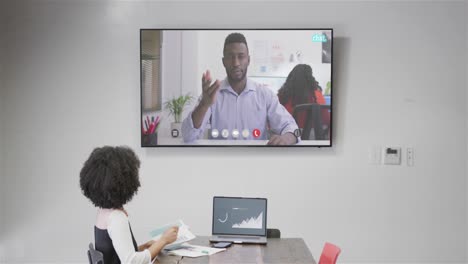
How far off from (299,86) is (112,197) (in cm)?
246

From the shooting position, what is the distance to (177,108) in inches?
198

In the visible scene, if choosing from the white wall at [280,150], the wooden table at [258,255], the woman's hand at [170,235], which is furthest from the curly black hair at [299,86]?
the woman's hand at [170,235]

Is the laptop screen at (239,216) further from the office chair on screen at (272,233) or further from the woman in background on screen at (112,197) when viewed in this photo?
the woman in background on screen at (112,197)

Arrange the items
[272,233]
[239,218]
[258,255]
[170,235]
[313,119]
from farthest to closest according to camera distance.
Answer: [313,119] → [272,233] → [239,218] → [258,255] → [170,235]

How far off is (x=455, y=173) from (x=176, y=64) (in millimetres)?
2450

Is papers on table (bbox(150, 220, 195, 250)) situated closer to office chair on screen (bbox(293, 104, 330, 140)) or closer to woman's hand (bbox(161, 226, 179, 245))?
woman's hand (bbox(161, 226, 179, 245))

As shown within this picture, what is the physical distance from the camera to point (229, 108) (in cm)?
504

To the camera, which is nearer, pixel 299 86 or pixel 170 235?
pixel 170 235

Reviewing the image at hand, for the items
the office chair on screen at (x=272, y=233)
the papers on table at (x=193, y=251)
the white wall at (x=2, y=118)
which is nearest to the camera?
the papers on table at (x=193, y=251)

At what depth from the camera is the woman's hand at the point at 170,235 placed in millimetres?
3158

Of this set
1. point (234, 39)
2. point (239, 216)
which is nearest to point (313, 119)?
point (234, 39)

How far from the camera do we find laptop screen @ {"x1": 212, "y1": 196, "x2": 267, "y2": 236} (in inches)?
145

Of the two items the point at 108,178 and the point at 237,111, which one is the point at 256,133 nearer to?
the point at 237,111

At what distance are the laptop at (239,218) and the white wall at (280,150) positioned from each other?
1.42 m
